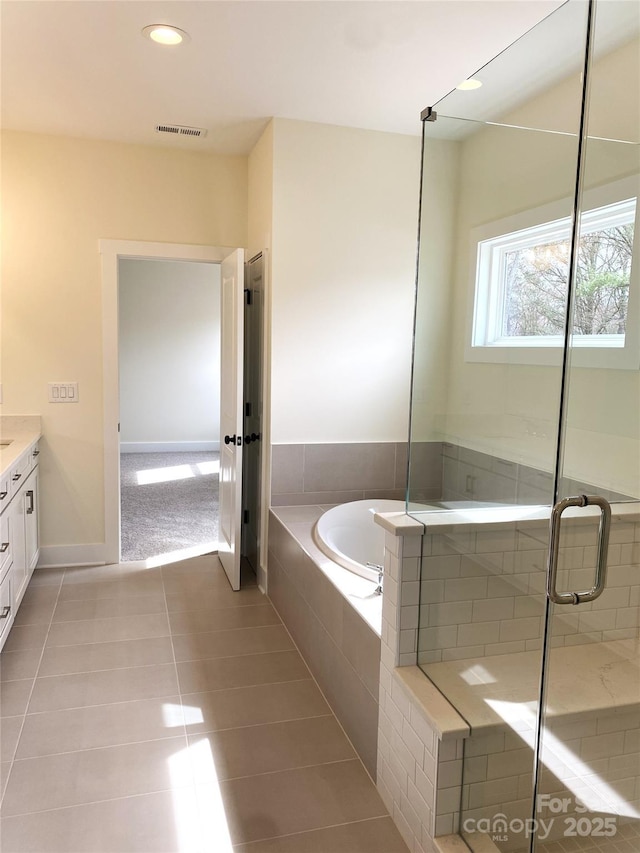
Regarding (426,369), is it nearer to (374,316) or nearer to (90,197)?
(374,316)

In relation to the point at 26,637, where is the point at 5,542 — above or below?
above

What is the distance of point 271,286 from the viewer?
11.7ft

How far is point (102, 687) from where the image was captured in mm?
2721

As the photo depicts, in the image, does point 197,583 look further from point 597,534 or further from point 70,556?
point 597,534

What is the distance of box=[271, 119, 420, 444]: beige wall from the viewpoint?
354 cm

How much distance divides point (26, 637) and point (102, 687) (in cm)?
66

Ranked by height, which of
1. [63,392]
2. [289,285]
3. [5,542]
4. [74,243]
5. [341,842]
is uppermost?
[74,243]

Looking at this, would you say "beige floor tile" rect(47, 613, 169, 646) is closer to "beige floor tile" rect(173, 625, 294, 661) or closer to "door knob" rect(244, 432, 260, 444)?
"beige floor tile" rect(173, 625, 294, 661)

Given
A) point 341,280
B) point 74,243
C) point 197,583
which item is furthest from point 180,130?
point 197,583

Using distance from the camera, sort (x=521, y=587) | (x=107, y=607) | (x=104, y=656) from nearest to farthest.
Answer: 1. (x=521, y=587)
2. (x=104, y=656)
3. (x=107, y=607)

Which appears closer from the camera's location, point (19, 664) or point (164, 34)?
point (164, 34)

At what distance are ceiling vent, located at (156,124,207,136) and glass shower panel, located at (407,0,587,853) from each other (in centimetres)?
204

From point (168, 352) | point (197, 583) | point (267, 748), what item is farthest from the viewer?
point (168, 352)

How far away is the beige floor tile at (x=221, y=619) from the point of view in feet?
10.8
